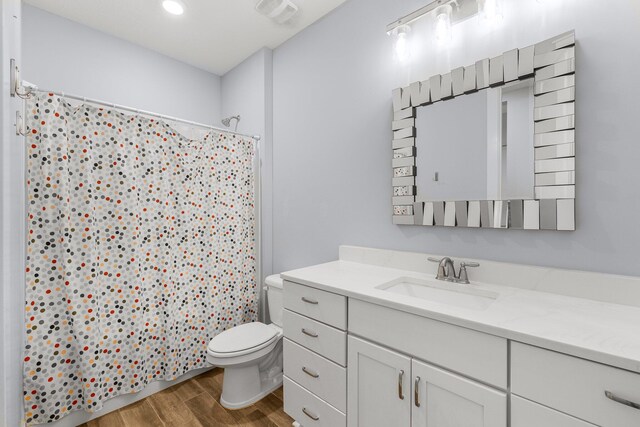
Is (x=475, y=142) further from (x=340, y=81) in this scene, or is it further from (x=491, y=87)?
(x=340, y=81)

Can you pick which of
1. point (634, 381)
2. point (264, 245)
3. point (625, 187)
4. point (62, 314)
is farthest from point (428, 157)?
point (62, 314)

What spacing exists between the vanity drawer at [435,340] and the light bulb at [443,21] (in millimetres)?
1391

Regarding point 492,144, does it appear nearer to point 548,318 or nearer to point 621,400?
point 548,318

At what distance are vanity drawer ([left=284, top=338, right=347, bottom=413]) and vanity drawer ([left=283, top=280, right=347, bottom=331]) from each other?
0.65 ft

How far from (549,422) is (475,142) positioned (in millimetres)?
1143

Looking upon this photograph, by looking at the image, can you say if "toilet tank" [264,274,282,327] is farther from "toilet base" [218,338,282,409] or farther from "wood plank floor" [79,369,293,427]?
"wood plank floor" [79,369,293,427]

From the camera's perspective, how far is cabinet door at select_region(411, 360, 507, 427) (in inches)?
34.3

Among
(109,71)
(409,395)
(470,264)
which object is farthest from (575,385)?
(109,71)

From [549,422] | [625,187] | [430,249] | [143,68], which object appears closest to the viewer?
[549,422]

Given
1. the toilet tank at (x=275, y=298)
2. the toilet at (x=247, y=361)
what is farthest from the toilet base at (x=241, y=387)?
the toilet tank at (x=275, y=298)

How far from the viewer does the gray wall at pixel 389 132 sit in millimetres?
1056

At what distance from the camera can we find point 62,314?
5.17ft

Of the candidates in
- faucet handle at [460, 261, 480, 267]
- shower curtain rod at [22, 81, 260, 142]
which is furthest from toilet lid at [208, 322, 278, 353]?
shower curtain rod at [22, 81, 260, 142]

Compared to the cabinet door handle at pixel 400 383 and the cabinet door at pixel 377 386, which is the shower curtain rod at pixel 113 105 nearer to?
the cabinet door at pixel 377 386
